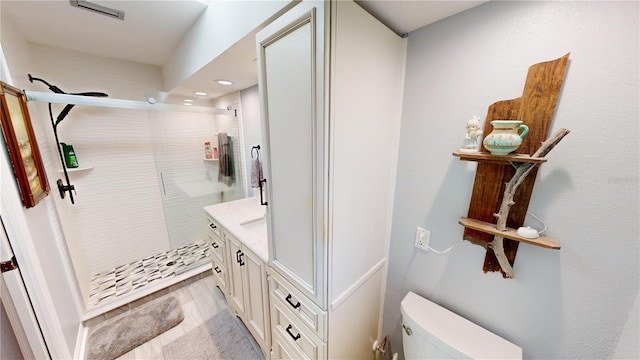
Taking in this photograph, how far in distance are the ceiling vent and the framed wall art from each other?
62 cm

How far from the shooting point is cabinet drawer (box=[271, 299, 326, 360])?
985mm

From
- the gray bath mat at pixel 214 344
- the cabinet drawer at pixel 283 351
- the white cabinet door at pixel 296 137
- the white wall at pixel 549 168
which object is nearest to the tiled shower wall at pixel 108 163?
the gray bath mat at pixel 214 344

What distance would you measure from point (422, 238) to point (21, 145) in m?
2.26

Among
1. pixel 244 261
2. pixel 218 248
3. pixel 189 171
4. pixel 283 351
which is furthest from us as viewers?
pixel 189 171

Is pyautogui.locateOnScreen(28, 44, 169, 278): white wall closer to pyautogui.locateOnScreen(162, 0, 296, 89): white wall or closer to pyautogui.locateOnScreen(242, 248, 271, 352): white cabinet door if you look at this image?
pyautogui.locateOnScreen(162, 0, 296, 89): white wall

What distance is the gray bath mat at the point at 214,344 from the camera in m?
1.57

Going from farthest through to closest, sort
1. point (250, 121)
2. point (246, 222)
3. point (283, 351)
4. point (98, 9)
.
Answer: point (250, 121), point (246, 222), point (98, 9), point (283, 351)

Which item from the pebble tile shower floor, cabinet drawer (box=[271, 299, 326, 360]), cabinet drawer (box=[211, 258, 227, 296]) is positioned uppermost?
cabinet drawer (box=[271, 299, 326, 360])

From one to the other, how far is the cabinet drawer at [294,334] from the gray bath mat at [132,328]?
4.20 ft

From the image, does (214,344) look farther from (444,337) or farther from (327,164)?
(327,164)

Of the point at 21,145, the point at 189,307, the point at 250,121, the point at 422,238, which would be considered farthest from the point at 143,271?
the point at 422,238

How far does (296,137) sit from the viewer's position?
0.87 m

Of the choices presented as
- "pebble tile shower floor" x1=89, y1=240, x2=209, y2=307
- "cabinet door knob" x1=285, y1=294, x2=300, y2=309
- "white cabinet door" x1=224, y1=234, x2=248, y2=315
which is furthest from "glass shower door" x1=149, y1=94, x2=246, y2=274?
"cabinet door knob" x1=285, y1=294, x2=300, y2=309

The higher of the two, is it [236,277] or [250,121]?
[250,121]
